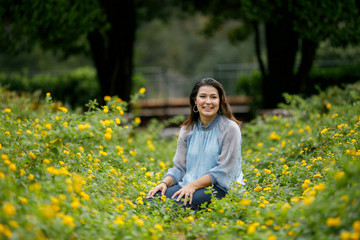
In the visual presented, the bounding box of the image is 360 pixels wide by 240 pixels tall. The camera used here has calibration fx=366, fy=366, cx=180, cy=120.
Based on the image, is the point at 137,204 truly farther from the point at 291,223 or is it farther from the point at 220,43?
the point at 220,43

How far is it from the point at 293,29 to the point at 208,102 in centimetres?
425

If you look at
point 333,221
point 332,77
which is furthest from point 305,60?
point 333,221

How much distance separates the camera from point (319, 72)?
1107 centimetres

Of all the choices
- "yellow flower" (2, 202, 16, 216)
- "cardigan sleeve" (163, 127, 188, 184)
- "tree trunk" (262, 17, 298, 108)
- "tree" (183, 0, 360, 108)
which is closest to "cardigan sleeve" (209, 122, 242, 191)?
"cardigan sleeve" (163, 127, 188, 184)

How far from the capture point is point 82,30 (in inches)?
280

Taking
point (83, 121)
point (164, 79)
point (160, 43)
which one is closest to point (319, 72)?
point (164, 79)

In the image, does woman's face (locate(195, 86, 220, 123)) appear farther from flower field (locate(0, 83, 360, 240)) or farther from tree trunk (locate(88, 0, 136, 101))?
tree trunk (locate(88, 0, 136, 101))

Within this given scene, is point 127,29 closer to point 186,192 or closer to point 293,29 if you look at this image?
point 293,29

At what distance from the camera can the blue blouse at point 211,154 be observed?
3416 mm

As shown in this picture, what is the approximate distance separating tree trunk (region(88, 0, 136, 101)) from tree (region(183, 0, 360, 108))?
78.4 inches

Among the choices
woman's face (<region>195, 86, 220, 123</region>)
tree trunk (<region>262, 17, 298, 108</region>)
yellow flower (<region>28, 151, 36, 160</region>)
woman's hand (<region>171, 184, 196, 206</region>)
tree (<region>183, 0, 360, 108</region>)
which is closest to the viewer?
yellow flower (<region>28, 151, 36, 160</region>)

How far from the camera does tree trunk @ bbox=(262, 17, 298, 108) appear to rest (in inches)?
307

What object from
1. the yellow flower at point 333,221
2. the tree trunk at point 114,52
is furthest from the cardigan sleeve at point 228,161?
the tree trunk at point 114,52

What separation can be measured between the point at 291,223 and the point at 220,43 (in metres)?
33.3
